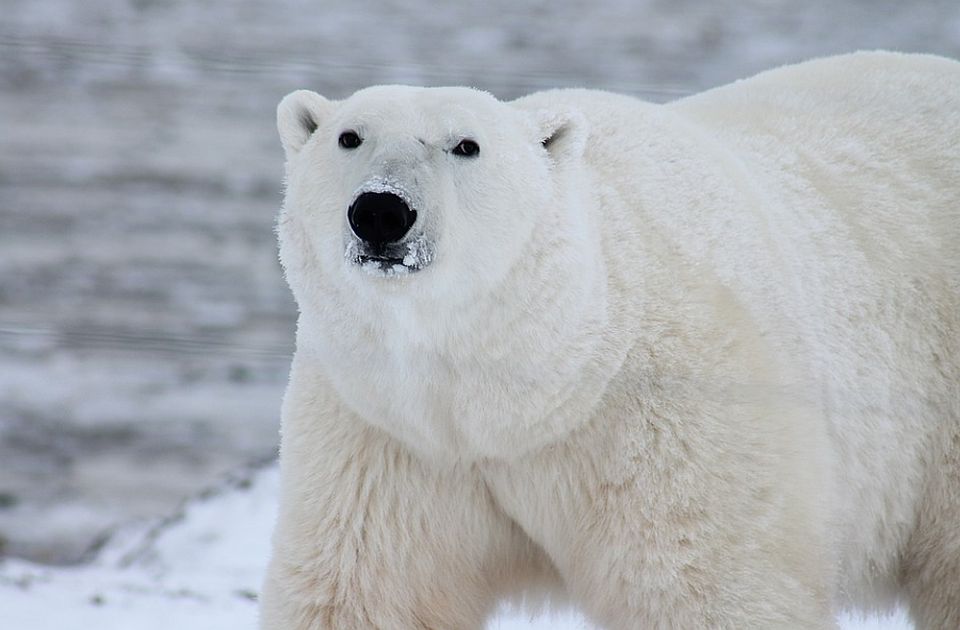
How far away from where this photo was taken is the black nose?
2.08m

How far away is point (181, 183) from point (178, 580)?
350cm

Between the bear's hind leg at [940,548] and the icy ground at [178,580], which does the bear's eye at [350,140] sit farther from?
the bear's hind leg at [940,548]

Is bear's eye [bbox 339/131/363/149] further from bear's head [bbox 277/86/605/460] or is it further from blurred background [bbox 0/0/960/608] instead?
blurred background [bbox 0/0/960/608]

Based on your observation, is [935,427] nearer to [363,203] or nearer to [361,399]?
[361,399]

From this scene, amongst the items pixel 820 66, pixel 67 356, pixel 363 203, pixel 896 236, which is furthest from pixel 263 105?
pixel 363 203

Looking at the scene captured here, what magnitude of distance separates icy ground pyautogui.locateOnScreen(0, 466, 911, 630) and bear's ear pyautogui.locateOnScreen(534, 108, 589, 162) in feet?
3.36

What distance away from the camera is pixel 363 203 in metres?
2.08

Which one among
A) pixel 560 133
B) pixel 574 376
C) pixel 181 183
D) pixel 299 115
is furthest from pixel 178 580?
pixel 181 183

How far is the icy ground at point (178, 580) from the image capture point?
3684 mm

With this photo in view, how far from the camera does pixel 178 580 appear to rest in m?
4.31

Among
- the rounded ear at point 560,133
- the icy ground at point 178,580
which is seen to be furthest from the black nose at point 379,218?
the icy ground at point 178,580

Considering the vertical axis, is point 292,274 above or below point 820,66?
below

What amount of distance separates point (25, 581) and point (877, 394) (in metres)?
2.71

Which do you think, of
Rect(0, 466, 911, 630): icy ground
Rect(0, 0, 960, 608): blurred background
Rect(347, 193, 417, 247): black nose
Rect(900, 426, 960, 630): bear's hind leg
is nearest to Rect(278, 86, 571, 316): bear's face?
Rect(347, 193, 417, 247): black nose
